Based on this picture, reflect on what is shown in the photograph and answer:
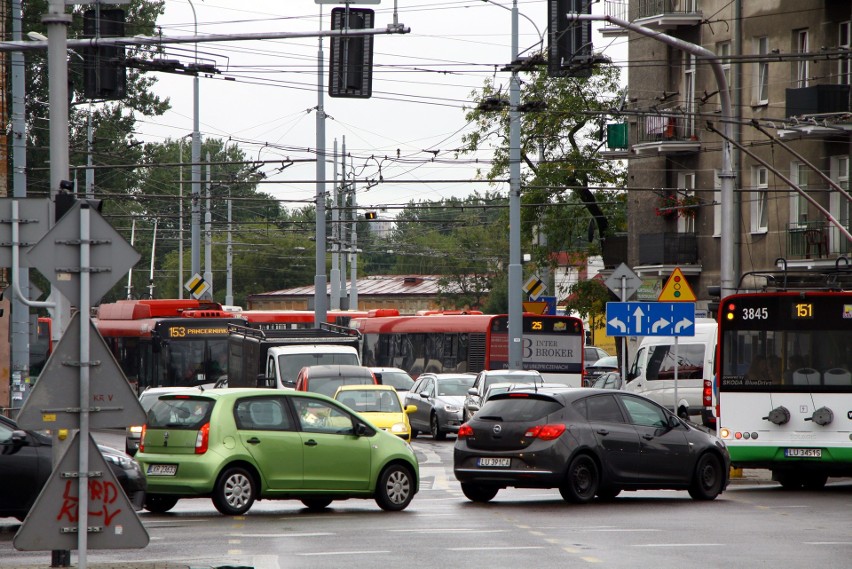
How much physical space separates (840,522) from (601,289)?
121 ft

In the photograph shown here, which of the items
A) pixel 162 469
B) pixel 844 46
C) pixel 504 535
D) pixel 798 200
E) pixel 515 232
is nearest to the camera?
pixel 504 535

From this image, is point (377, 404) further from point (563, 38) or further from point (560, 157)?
point (560, 157)

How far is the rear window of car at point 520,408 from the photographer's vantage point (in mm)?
18484

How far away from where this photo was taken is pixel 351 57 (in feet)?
58.7

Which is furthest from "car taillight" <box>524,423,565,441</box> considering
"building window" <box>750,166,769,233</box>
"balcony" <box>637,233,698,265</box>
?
"balcony" <box>637,233,698,265</box>

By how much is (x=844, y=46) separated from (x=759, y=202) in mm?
5556

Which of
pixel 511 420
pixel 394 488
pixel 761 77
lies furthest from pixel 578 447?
pixel 761 77

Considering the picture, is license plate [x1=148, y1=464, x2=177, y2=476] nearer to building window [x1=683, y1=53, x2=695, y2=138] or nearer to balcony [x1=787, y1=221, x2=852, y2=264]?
balcony [x1=787, y1=221, x2=852, y2=264]

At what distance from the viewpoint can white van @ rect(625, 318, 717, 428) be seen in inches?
1299

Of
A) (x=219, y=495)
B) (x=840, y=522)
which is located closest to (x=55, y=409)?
(x=219, y=495)

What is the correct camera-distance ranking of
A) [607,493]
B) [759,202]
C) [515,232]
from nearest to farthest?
1. [607,493]
2. [515,232]
3. [759,202]

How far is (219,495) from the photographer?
1672cm

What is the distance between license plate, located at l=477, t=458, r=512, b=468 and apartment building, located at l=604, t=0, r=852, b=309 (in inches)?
698

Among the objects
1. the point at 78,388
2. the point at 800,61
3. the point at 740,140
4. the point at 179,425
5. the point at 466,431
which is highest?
the point at 800,61
